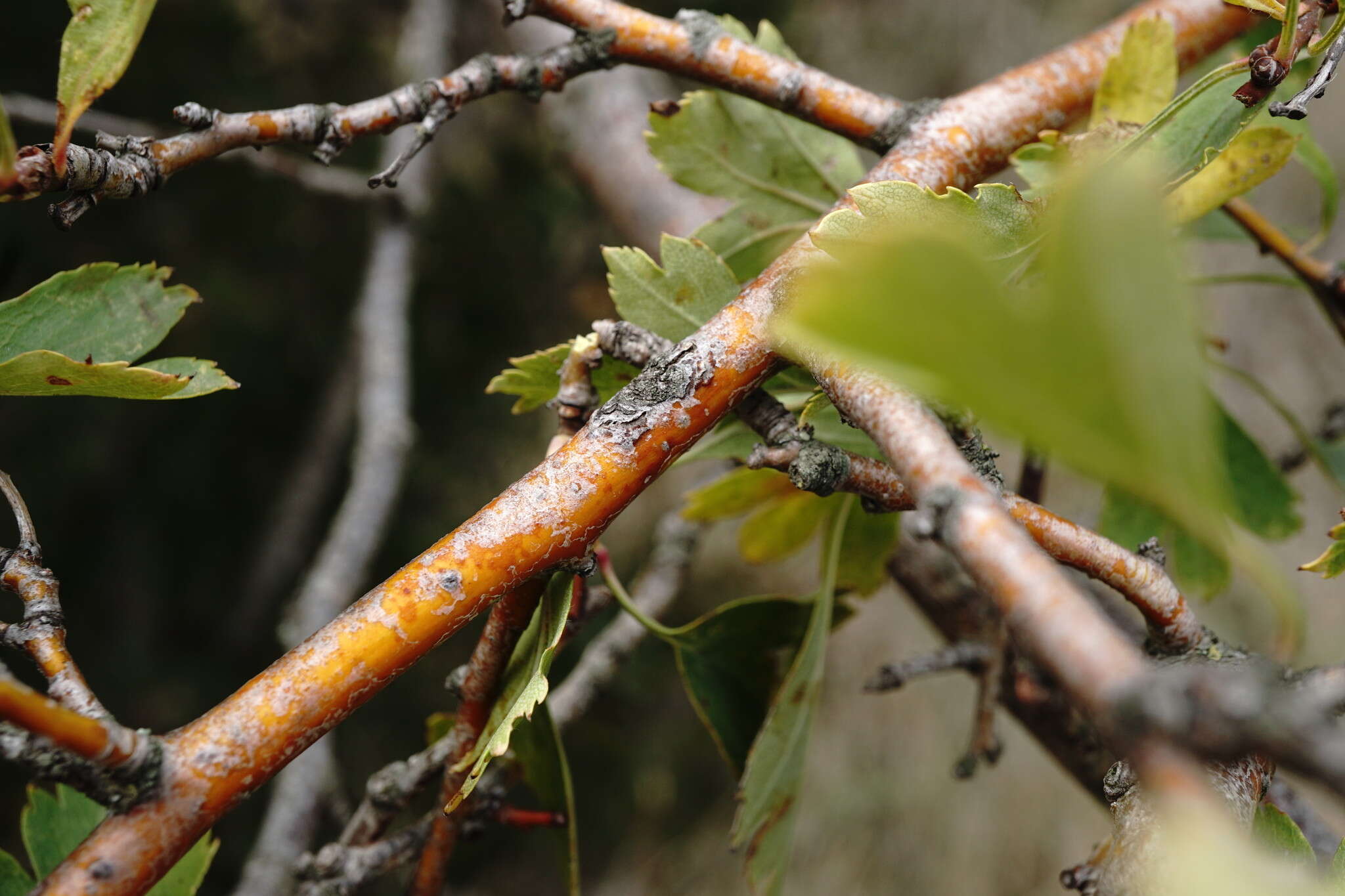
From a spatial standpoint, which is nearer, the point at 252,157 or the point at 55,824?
the point at 55,824

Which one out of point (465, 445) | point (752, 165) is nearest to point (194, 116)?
point (752, 165)

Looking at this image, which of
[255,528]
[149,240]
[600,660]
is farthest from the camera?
[255,528]

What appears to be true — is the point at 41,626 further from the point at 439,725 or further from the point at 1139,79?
the point at 1139,79

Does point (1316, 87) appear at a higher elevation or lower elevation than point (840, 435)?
higher

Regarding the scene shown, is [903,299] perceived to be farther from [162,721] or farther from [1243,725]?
[162,721]

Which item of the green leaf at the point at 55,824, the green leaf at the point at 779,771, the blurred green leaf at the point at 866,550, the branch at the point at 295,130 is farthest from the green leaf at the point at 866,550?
the green leaf at the point at 55,824

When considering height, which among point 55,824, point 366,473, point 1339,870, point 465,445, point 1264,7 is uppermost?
point 1264,7

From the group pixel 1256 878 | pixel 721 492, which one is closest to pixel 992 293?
pixel 1256 878
